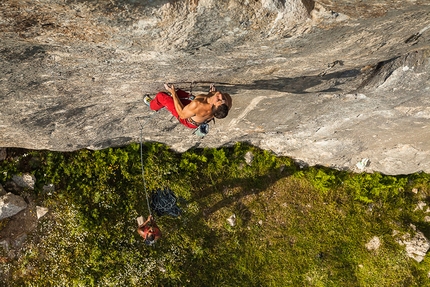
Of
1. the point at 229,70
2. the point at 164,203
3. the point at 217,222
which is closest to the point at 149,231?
the point at 164,203

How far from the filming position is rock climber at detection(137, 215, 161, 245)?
24.6ft

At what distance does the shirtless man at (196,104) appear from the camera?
448cm

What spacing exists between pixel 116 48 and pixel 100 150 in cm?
459

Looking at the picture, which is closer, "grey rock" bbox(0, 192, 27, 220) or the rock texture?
Result: the rock texture

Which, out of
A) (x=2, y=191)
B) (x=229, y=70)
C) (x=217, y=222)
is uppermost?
(x=229, y=70)

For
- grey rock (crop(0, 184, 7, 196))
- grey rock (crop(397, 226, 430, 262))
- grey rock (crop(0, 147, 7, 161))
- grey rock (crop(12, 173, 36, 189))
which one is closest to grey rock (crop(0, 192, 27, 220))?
grey rock (crop(0, 184, 7, 196))

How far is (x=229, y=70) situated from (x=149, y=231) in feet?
13.8

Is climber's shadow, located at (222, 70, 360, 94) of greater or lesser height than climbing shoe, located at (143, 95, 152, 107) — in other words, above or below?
above

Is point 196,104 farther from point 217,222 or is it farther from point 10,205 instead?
point 10,205

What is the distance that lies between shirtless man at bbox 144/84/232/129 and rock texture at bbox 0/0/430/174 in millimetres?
178

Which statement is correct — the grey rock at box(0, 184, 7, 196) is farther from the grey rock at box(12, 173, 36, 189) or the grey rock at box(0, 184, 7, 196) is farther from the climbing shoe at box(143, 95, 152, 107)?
the climbing shoe at box(143, 95, 152, 107)

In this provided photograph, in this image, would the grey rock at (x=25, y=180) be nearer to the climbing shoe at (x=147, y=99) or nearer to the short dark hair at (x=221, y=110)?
the climbing shoe at (x=147, y=99)

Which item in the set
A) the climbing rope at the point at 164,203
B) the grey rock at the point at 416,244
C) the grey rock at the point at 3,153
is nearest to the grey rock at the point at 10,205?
the grey rock at the point at 3,153

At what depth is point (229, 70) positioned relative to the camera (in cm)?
479
